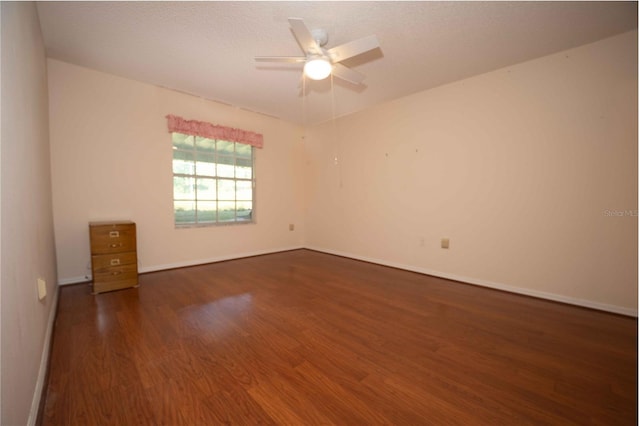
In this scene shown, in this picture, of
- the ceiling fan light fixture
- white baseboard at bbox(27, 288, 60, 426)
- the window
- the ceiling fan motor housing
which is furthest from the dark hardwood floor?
the ceiling fan motor housing

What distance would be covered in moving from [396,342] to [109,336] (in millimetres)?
2087

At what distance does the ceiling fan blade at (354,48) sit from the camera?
1984 millimetres

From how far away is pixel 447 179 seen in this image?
133 inches

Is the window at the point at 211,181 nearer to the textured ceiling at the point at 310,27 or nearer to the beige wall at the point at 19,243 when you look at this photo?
the textured ceiling at the point at 310,27

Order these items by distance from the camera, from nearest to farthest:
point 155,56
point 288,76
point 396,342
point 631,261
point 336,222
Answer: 1. point 396,342
2. point 631,261
3. point 155,56
4. point 288,76
5. point 336,222

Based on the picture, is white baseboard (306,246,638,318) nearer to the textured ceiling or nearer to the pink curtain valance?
the textured ceiling

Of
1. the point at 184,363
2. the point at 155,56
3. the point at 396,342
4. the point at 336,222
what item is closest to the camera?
the point at 184,363

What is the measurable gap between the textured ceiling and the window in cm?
96

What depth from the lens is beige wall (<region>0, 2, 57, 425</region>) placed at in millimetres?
961

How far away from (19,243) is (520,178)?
3979 mm

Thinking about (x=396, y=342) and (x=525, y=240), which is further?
(x=525, y=240)

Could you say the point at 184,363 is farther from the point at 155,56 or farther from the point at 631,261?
the point at 631,261

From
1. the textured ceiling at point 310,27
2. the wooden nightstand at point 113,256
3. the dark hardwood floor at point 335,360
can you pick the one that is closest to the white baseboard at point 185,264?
the dark hardwood floor at point 335,360

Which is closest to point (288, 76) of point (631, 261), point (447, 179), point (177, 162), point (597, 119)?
point (177, 162)
